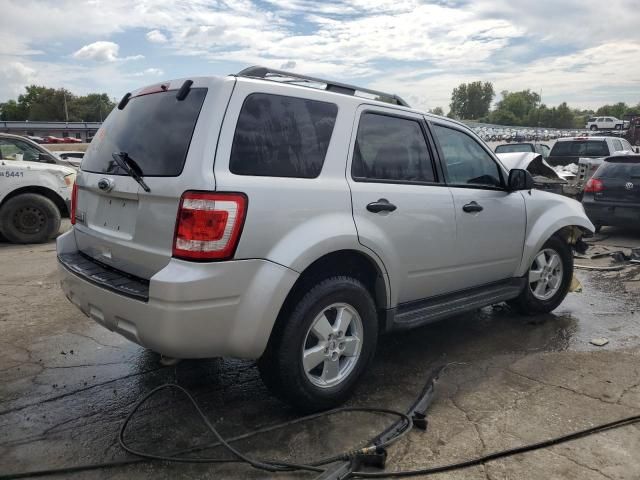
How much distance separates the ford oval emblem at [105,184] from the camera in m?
3.17

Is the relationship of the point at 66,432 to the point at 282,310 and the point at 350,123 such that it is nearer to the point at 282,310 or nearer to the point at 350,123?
the point at 282,310

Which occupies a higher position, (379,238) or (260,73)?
(260,73)

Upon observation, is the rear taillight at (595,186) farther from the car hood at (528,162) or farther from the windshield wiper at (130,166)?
the windshield wiper at (130,166)

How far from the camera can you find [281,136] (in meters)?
3.05

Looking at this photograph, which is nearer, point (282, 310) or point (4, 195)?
point (282, 310)

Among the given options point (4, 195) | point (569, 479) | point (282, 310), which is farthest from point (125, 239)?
point (4, 195)

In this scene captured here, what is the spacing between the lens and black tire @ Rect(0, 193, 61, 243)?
8500 mm

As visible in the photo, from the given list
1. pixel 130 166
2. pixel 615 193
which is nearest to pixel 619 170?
pixel 615 193

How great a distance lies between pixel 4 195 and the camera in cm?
845

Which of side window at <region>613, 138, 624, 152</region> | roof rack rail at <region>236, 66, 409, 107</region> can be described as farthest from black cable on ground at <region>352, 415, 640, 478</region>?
side window at <region>613, 138, 624, 152</region>

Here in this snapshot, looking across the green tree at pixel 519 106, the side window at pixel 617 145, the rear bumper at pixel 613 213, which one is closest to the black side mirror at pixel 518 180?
the rear bumper at pixel 613 213

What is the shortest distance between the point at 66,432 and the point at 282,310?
142cm

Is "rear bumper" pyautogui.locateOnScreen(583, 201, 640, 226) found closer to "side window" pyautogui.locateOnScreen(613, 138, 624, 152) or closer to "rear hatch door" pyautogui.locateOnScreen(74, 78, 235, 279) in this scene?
"side window" pyautogui.locateOnScreen(613, 138, 624, 152)

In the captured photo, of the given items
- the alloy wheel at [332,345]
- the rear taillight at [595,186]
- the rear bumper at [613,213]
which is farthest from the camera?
the rear taillight at [595,186]
